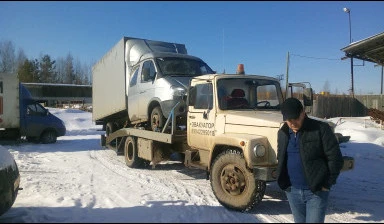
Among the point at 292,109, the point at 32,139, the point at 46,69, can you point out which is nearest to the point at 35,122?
the point at 32,139

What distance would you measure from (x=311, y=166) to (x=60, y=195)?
4.72 meters

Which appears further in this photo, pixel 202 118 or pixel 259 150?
pixel 202 118

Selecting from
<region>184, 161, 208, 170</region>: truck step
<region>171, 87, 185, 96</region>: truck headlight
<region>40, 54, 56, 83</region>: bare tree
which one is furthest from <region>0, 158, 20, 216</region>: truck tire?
<region>40, 54, 56, 83</region>: bare tree

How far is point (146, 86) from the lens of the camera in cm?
943

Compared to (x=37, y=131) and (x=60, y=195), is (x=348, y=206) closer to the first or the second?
(x=60, y=195)

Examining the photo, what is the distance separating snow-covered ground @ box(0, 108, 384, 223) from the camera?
5.41 meters

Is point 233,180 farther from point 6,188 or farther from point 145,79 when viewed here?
point 145,79

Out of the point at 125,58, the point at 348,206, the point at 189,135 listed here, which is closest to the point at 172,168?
the point at 189,135

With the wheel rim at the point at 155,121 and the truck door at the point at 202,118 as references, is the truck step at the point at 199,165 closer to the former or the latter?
the truck door at the point at 202,118

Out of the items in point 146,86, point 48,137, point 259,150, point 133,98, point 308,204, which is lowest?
point 48,137

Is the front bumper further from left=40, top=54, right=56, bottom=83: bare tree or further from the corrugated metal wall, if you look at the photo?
left=40, top=54, right=56, bottom=83: bare tree

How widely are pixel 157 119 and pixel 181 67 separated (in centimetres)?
152

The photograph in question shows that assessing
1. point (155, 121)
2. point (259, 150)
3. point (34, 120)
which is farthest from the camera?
point (34, 120)

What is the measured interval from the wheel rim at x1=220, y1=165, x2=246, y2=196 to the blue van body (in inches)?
517
